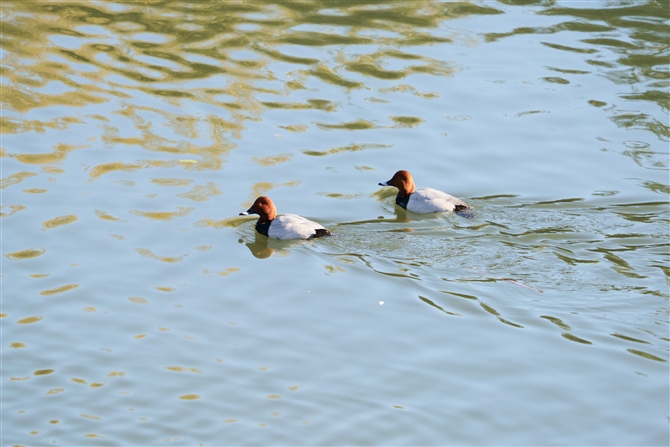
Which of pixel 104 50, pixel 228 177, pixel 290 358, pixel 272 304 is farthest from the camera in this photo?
pixel 104 50

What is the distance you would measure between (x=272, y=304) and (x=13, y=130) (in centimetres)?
570

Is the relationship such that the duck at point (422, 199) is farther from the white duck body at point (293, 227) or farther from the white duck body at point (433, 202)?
the white duck body at point (293, 227)

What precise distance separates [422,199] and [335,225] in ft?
3.71

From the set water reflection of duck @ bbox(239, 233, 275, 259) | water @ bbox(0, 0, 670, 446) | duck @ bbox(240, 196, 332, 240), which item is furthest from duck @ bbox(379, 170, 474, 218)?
water reflection of duck @ bbox(239, 233, 275, 259)

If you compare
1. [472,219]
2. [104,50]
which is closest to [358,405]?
[472,219]

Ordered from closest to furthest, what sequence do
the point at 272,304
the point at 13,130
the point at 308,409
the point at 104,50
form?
the point at 308,409 → the point at 272,304 → the point at 13,130 → the point at 104,50

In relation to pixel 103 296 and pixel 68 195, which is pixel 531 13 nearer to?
pixel 68 195

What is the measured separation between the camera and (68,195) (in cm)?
1116

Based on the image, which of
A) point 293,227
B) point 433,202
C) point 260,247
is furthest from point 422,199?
point 260,247

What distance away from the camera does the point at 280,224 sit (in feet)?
34.7

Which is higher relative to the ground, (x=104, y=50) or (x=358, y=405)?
(x=104, y=50)

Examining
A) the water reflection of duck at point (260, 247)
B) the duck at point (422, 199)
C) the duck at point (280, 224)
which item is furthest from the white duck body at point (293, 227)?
the duck at point (422, 199)

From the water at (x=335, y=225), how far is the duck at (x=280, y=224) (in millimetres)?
176

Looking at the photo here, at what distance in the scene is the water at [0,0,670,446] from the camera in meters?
7.38
